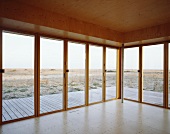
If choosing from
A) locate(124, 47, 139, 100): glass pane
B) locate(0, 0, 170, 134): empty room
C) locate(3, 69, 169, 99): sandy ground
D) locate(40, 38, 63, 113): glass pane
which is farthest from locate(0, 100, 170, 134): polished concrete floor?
locate(124, 47, 139, 100): glass pane

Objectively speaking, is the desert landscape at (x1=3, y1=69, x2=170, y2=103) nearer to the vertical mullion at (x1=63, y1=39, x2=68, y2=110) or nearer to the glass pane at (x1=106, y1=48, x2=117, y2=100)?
the glass pane at (x1=106, y1=48, x2=117, y2=100)

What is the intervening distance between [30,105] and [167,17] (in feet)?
12.6

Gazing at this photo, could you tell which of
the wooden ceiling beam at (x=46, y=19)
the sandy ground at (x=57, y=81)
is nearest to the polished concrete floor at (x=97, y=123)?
the sandy ground at (x=57, y=81)

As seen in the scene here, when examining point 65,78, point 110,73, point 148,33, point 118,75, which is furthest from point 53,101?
point 148,33

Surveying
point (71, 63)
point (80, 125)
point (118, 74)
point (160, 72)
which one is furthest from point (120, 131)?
point (118, 74)

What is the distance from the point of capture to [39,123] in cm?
274

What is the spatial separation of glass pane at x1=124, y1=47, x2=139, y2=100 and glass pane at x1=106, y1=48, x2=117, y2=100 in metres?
0.40

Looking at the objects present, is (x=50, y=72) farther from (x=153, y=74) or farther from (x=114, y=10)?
(x=153, y=74)

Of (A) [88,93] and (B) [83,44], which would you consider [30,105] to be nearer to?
(A) [88,93]

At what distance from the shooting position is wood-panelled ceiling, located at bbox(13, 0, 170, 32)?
235 cm

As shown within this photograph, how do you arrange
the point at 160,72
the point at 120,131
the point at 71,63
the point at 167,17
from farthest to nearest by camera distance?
the point at 160,72 < the point at 71,63 < the point at 167,17 < the point at 120,131

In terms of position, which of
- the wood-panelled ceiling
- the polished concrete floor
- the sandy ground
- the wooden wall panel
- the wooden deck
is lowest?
the polished concrete floor

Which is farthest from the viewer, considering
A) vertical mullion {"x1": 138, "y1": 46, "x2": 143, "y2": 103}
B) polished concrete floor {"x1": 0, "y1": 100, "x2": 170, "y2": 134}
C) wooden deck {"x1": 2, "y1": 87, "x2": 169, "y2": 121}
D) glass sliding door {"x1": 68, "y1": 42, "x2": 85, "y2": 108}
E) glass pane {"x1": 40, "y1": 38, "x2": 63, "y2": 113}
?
vertical mullion {"x1": 138, "y1": 46, "x2": 143, "y2": 103}

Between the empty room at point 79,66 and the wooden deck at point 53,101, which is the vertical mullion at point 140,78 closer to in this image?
the empty room at point 79,66
